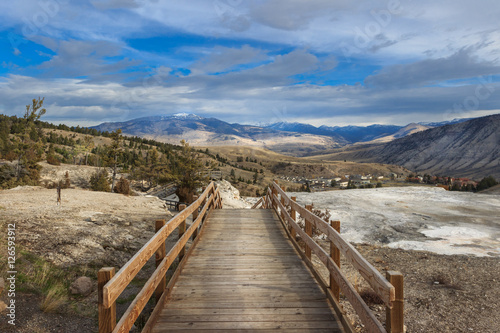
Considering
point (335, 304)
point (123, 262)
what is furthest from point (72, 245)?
point (335, 304)

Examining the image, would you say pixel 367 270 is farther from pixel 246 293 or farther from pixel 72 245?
pixel 72 245

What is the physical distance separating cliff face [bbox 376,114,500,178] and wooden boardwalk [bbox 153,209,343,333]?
141 metres

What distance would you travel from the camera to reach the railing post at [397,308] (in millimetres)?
2723

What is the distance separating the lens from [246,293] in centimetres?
471

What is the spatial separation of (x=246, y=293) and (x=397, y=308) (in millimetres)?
2486

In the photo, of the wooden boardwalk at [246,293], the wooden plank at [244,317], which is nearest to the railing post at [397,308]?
the wooden boardwalk at [246,293]

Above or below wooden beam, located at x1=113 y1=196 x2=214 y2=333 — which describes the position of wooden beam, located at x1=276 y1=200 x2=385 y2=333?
above

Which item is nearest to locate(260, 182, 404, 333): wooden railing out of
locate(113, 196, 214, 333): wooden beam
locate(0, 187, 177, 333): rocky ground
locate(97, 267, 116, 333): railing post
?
locate(113, 196, 214, 333): wooden beam

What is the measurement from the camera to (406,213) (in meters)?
14.6

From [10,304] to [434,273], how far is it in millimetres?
8611

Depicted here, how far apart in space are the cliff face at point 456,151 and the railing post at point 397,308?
143208 mm

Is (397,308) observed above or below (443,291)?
above

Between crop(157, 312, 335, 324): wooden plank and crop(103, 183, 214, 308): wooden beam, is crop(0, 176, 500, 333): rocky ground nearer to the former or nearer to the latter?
crop(157, 312, 335, 324): wooden plank

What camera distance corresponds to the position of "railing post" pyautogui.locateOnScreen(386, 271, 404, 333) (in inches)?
107
